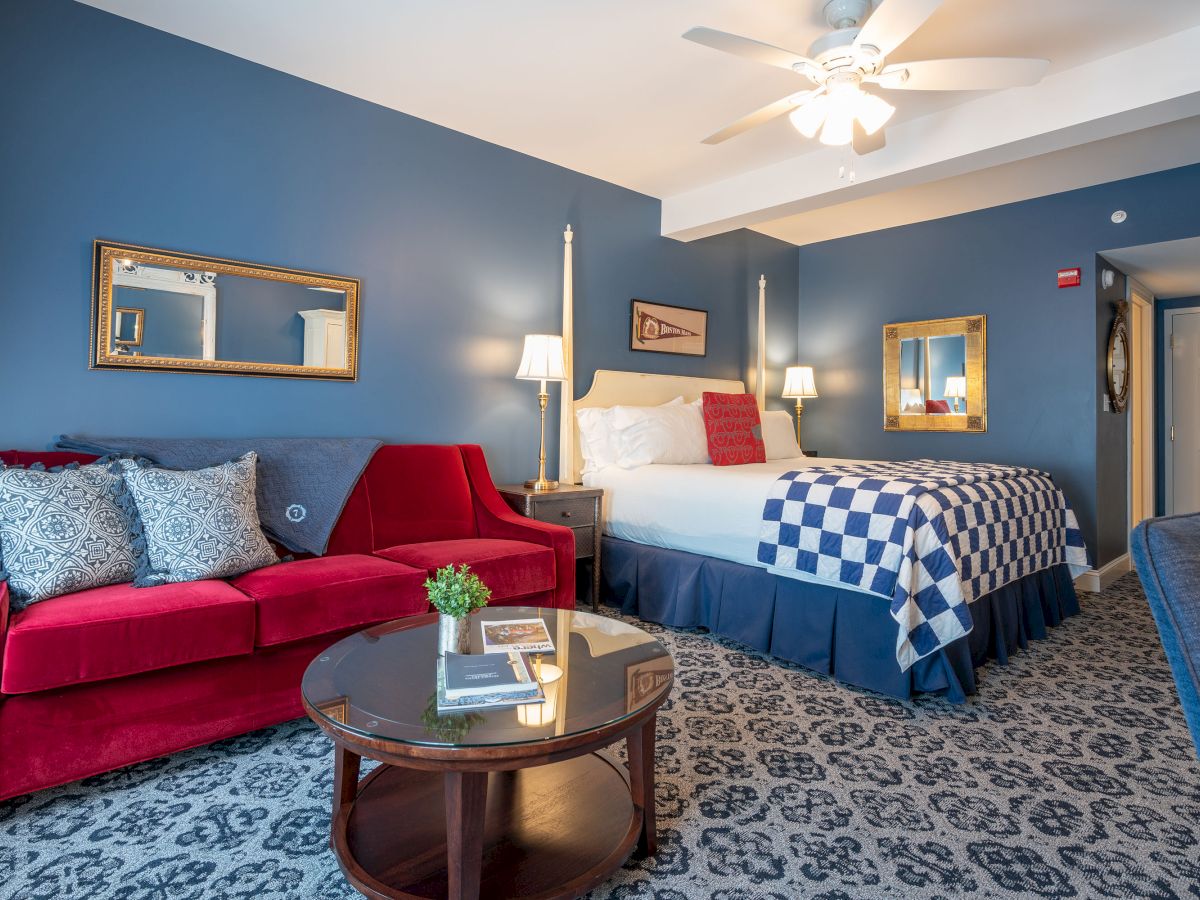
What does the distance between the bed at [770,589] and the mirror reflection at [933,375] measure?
1.44 m

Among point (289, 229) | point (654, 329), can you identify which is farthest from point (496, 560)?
point (654, 329)

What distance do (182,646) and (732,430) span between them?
3.10 m

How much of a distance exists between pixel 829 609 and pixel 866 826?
3.77 ft

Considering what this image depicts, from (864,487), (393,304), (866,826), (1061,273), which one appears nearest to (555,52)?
(393,304)

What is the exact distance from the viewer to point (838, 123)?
246cm

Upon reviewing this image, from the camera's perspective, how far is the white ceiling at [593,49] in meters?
2.54

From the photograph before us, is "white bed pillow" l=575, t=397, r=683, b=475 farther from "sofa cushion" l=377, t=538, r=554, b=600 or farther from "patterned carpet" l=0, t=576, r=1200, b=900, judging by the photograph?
"patterned carpet" l=0, t=576, r=1200, b=900

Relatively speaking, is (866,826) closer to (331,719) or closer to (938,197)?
(331,719)

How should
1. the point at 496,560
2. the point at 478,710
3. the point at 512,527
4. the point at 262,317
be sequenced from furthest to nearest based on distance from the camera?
1. the point at 512,527
2. the point at 262,317
3. the point at 496,560
4. the point at 478,710

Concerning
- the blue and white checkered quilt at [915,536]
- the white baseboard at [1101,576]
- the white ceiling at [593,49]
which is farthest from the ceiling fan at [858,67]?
the white baseboard at [1101,576]

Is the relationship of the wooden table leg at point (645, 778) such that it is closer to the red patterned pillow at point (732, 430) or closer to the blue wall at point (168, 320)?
the blue wall at point (168, 320)

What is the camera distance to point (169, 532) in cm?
222

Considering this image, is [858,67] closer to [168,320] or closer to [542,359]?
[542,359]

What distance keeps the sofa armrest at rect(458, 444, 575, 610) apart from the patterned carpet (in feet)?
2.72
